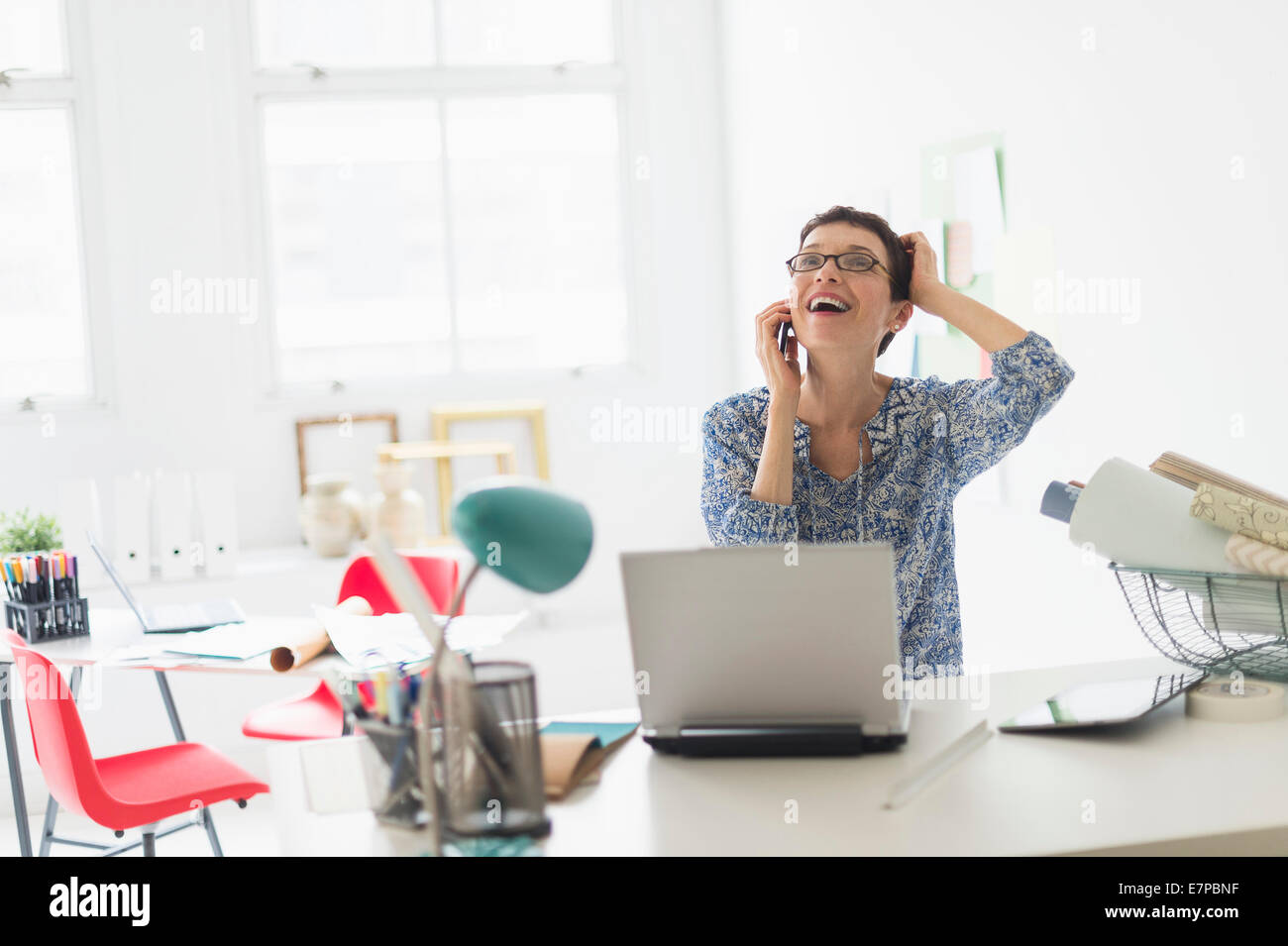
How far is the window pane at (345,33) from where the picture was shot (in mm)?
4766

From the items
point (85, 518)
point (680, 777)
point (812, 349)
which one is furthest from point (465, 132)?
point (680, 777)

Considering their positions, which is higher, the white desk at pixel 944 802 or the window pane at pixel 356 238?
the window pane at pixel 356 238

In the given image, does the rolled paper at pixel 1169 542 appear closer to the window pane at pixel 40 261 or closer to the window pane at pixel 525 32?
the window pane at pixel 525 32

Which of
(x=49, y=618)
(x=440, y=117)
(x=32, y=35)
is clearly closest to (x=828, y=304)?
(x=49, y=618)

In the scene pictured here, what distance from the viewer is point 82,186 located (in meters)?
4.59

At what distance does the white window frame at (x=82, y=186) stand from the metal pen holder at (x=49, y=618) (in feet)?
5.64

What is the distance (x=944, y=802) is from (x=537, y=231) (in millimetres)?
4094

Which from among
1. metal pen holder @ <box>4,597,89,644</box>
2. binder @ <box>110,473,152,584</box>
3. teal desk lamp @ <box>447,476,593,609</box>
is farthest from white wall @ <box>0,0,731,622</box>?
teal desk lamp @ <box>447,476,593,609</box>

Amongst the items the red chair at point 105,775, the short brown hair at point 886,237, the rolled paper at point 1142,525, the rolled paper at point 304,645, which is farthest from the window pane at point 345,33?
the rolled paper at point 1142,525

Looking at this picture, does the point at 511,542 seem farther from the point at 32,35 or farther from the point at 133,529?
the point at 32,35

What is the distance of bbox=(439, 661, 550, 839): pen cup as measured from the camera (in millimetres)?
1161

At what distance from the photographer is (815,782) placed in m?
1.38
